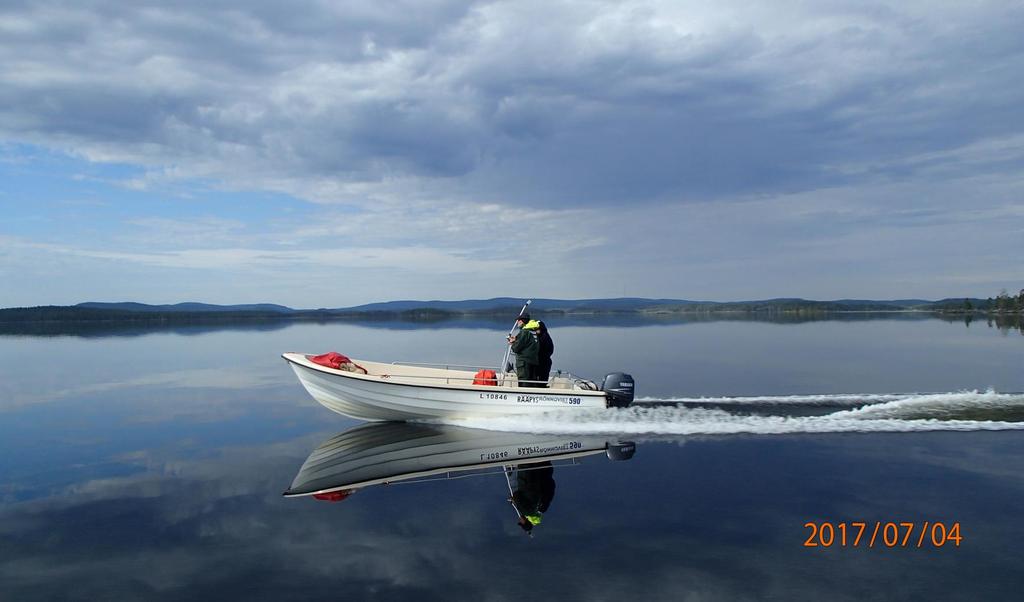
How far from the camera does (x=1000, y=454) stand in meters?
13.8

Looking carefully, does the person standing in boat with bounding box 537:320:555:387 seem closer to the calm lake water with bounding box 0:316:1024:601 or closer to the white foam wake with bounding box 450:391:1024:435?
the white foam wake with bounding box 450:391:1024:435

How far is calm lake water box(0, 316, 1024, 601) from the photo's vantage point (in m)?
8.09

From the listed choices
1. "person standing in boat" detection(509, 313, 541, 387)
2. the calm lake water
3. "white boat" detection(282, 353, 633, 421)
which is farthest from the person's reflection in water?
"person standing in boat" detection(509, 313, 541, 387)

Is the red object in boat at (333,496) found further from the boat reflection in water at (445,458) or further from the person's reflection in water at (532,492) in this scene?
the person's reflection in water at (532,492)

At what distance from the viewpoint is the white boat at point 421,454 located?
496 inches

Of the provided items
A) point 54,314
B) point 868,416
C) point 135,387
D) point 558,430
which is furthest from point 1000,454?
point 54,314

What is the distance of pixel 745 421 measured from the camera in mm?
16656

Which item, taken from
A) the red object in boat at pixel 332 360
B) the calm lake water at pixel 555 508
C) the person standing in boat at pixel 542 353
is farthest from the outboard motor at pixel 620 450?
the red object in boat at pixel 332 360

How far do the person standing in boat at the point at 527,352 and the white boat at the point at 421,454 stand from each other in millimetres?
1637

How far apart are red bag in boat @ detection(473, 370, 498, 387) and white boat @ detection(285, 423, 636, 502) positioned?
1.27 meters

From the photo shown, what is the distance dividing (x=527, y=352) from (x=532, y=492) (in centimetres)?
552

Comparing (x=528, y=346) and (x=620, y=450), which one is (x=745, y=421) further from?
(x=528, y=346)

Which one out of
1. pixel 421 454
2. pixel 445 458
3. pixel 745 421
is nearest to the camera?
pixel 445 458
